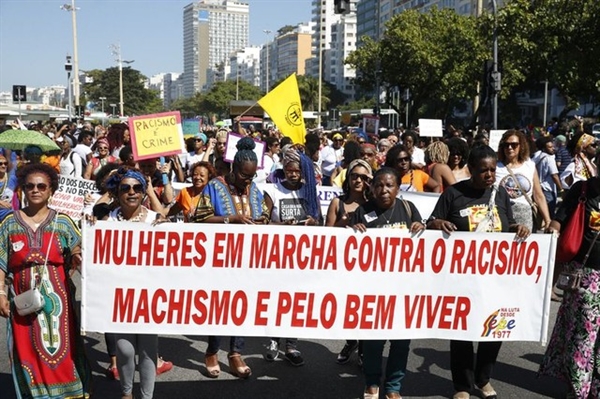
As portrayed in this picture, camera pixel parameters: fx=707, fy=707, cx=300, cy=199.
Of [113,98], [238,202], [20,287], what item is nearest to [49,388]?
[20,287]

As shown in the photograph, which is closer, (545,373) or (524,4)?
(545,373)

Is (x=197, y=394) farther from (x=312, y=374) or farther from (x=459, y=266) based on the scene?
(x=459, y=266)

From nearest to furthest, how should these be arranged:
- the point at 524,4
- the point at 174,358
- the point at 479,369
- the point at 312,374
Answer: the point at 479,369 < the point at 312,374 < the point at 174,358 < the point at 524,4

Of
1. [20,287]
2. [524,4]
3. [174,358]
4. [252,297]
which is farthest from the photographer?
[524,4]

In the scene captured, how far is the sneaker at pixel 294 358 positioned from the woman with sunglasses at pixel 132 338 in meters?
1.45

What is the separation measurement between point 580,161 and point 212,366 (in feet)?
21.6

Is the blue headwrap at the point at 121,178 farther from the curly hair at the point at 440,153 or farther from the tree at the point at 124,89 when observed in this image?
the tree at the point at 124,89

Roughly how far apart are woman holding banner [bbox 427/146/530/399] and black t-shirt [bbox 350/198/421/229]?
168mm

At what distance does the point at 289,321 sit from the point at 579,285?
1883 millimetres

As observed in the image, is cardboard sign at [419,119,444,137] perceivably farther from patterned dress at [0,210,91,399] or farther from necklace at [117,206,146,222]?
patterned dress at [0,210,91,399]

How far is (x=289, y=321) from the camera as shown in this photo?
448 cm

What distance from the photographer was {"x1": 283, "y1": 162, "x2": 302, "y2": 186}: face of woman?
18.2ft

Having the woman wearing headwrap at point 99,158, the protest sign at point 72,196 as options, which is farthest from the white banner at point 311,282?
the woman wearing headwrap at point 99,158

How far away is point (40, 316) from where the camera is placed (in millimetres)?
4066
